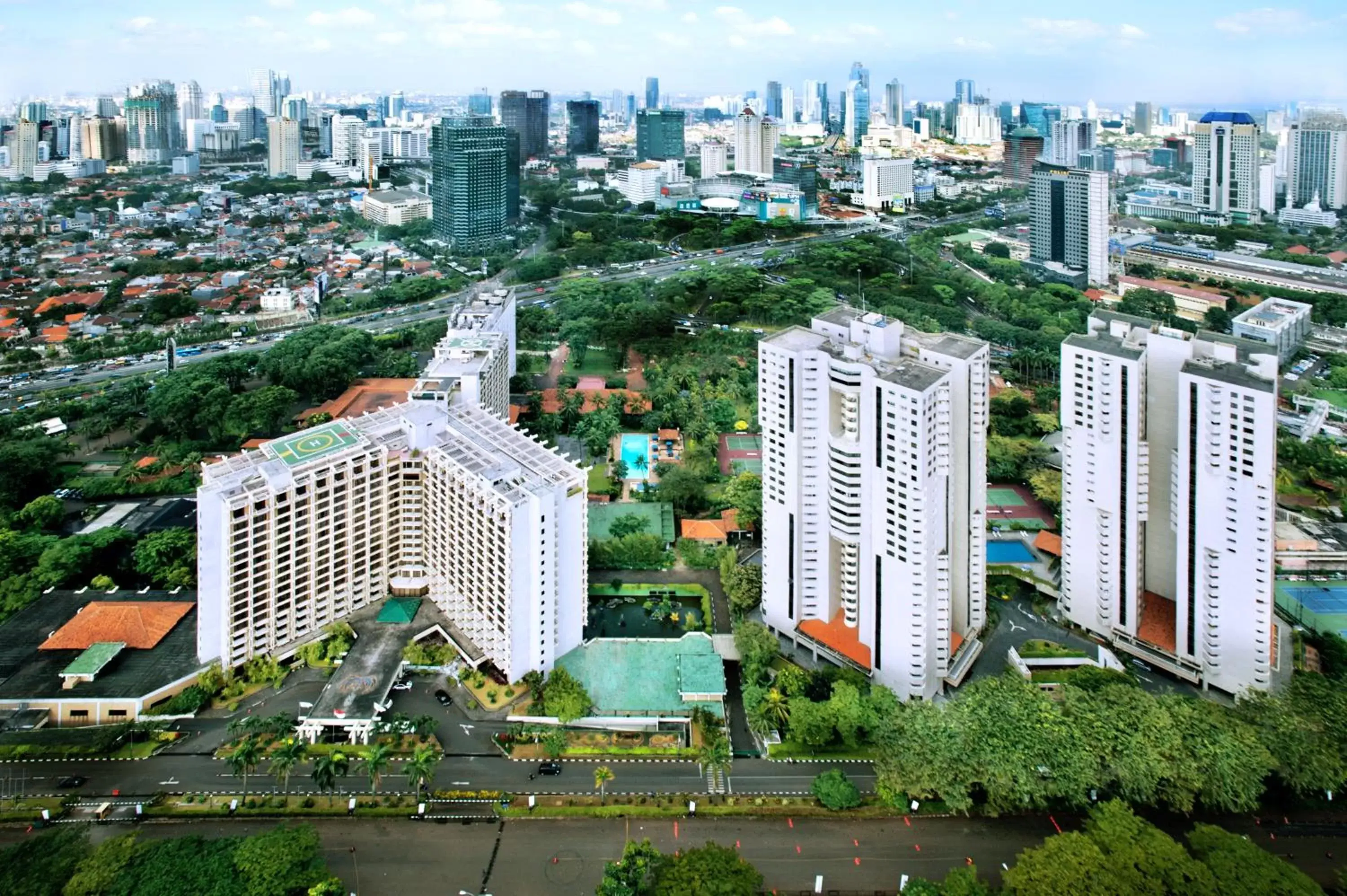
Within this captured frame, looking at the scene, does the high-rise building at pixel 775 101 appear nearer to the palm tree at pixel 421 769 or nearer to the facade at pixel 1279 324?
the facade at pixel 1279 324

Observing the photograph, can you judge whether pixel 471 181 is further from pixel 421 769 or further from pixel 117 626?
pixel 421 769

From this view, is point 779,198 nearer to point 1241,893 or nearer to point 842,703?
point 842,703

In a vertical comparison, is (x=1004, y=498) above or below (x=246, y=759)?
above

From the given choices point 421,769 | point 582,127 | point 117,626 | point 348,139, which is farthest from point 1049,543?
point 582,127

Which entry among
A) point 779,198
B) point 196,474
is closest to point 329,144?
point 779,198

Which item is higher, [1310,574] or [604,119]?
[604,119]
